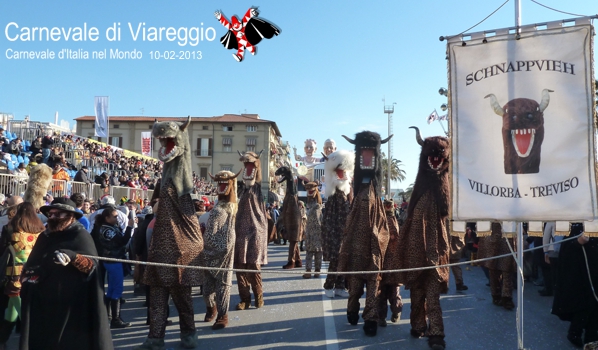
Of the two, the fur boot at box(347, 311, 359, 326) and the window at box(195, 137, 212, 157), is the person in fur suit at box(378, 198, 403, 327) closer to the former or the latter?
the fur boot at box(347, 311, 359, 326)

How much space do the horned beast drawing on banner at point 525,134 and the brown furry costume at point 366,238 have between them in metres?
2.08

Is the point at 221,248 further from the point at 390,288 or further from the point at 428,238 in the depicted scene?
the point at 428,238

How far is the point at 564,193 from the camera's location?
412 cm

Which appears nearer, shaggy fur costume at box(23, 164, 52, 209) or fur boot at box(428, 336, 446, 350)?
fur boot at box(428, 336, 446, 350)

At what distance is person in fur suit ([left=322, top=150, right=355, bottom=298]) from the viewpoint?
7739 mm

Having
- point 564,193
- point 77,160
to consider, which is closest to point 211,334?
point 564,193

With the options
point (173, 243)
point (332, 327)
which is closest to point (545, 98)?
→ point (332, 327)

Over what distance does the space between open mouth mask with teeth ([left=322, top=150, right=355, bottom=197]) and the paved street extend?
183 centimetres

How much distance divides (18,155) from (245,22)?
8301 millimetres

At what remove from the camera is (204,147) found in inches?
2372

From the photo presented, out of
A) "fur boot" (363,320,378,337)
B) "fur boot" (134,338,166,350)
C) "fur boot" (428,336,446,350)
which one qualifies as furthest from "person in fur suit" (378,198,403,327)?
"fur boot" (134,338,166,350)

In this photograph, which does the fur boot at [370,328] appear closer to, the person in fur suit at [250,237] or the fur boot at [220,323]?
the fur boot at [220,323]

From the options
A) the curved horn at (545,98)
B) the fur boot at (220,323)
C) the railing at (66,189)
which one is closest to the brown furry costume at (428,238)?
the curved horn at (545,98)

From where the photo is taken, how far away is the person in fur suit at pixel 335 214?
305 inches
